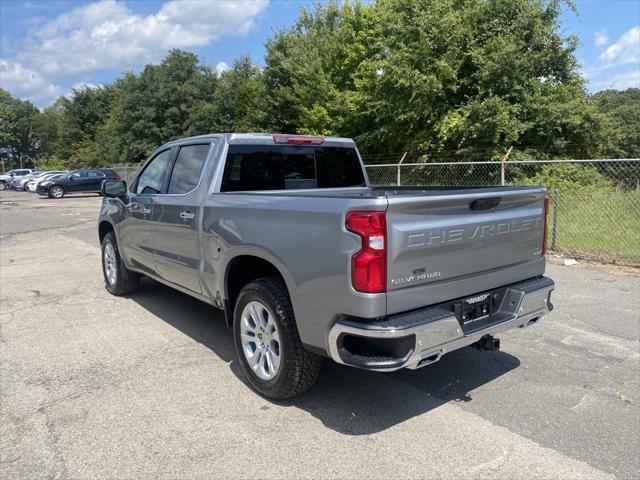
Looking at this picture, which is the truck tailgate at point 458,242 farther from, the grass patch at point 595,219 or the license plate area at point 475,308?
the grass patch at point 595,219

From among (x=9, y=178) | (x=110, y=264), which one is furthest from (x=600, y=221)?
(x=9, y=178)

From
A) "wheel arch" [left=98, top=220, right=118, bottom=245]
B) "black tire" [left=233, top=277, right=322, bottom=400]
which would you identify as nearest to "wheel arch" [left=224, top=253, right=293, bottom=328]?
"black tire" [left=233, top=277, right=322, bottom=400]

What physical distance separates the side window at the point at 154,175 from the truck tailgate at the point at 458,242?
118 inches

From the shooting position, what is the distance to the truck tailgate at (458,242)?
114 inches

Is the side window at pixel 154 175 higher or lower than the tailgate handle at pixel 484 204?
higher

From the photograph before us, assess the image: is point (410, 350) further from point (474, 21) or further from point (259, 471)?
point (474, 21)

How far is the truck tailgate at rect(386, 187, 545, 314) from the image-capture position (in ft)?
9.54

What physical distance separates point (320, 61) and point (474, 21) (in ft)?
31.5

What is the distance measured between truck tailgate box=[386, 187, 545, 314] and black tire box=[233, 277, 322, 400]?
795 mm

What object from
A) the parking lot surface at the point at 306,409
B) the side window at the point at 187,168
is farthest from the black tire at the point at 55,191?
the side window at the point at 187,168

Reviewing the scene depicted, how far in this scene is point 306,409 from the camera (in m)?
3.60

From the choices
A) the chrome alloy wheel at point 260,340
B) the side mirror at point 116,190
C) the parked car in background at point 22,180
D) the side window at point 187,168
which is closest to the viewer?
the chrome alloy wheel at point 260,340

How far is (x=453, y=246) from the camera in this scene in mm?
3174

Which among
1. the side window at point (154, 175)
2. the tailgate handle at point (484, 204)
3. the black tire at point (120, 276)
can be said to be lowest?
the black tire at point (120, 276)
